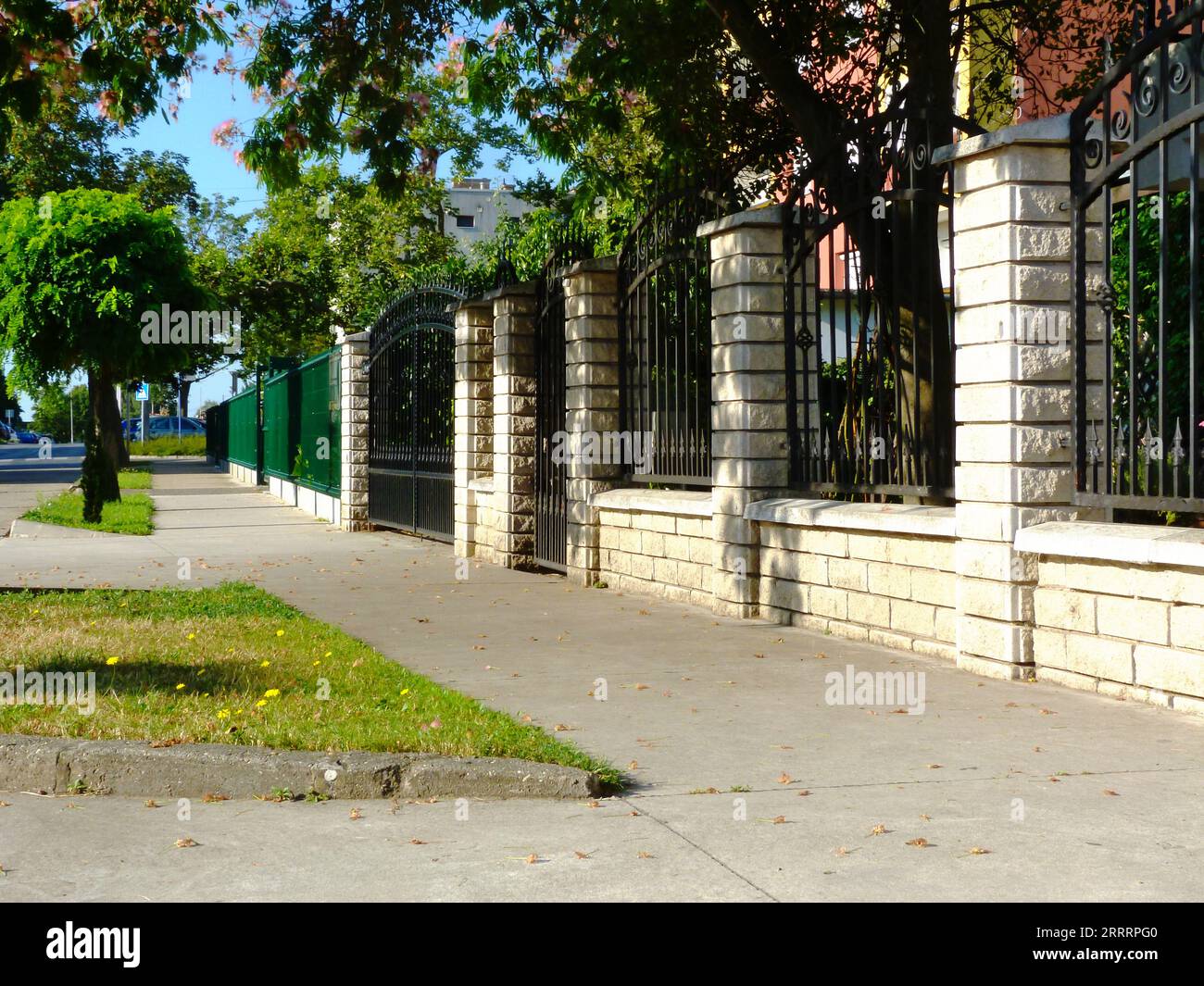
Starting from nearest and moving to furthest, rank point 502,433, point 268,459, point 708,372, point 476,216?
point 708,372
point 502,433
point 268,459
point 476,216

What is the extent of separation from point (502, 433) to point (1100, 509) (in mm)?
8594

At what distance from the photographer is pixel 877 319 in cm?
1045

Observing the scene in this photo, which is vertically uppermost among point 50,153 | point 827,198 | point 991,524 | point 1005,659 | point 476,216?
point 476,216

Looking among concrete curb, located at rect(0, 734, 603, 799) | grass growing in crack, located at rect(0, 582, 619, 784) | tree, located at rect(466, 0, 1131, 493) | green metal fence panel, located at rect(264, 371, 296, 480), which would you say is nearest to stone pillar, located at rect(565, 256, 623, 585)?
tree, located at rect(466, 0, 1131, 493)

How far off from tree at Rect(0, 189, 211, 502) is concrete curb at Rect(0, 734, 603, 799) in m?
22.3

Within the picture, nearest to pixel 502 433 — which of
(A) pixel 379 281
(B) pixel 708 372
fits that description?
(B) pixel 708 372

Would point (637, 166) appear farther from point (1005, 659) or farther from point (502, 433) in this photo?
point (1005, 659)

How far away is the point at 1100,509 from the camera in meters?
8.60

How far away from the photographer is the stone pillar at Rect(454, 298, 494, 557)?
56.7 ft

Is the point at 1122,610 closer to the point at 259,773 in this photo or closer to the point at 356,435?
the point at 259,773

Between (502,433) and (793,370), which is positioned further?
(502,433)

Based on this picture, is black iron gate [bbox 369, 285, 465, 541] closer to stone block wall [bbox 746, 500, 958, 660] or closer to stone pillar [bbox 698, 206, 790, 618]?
stone pillar [bbox 698, 206, 790, 618]

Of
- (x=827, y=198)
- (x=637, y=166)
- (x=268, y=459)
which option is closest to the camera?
(x=827, y=198)

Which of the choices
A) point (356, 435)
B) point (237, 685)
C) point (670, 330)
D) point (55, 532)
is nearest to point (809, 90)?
point (670, 330)
